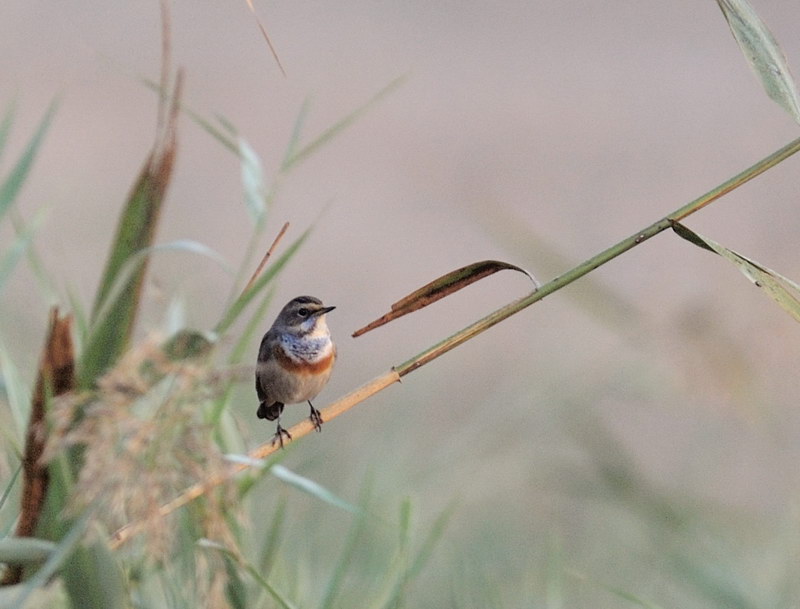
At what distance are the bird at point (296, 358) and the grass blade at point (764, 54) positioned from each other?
0.38 m

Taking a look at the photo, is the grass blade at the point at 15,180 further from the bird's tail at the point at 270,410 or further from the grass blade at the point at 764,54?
the grass blade at the point at 764,54

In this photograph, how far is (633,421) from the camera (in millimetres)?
2762

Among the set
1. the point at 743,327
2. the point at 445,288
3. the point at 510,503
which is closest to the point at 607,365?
the point at 743,327

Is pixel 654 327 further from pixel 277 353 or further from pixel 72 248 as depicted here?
pixel 72 248

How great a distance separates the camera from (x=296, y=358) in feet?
2.99

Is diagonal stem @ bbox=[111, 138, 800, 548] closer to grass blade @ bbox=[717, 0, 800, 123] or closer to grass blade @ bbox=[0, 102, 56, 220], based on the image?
grass blade @ bbox=[717, 0, 800, 123]

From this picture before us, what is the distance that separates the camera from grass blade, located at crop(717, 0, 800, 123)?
65cm

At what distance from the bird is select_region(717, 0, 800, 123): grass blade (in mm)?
377

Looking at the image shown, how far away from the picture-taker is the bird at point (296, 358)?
907 millimetres

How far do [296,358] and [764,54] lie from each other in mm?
434

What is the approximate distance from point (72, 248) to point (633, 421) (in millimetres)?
1377

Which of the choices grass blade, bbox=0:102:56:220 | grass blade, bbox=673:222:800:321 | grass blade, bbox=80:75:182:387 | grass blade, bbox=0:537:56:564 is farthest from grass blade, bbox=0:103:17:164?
grass blade, bbox=673:222:800:321

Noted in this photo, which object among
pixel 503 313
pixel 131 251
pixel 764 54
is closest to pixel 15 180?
pixel 131 251

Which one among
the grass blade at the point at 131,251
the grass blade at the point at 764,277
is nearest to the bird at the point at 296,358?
the grass blade at the point at 131,251
